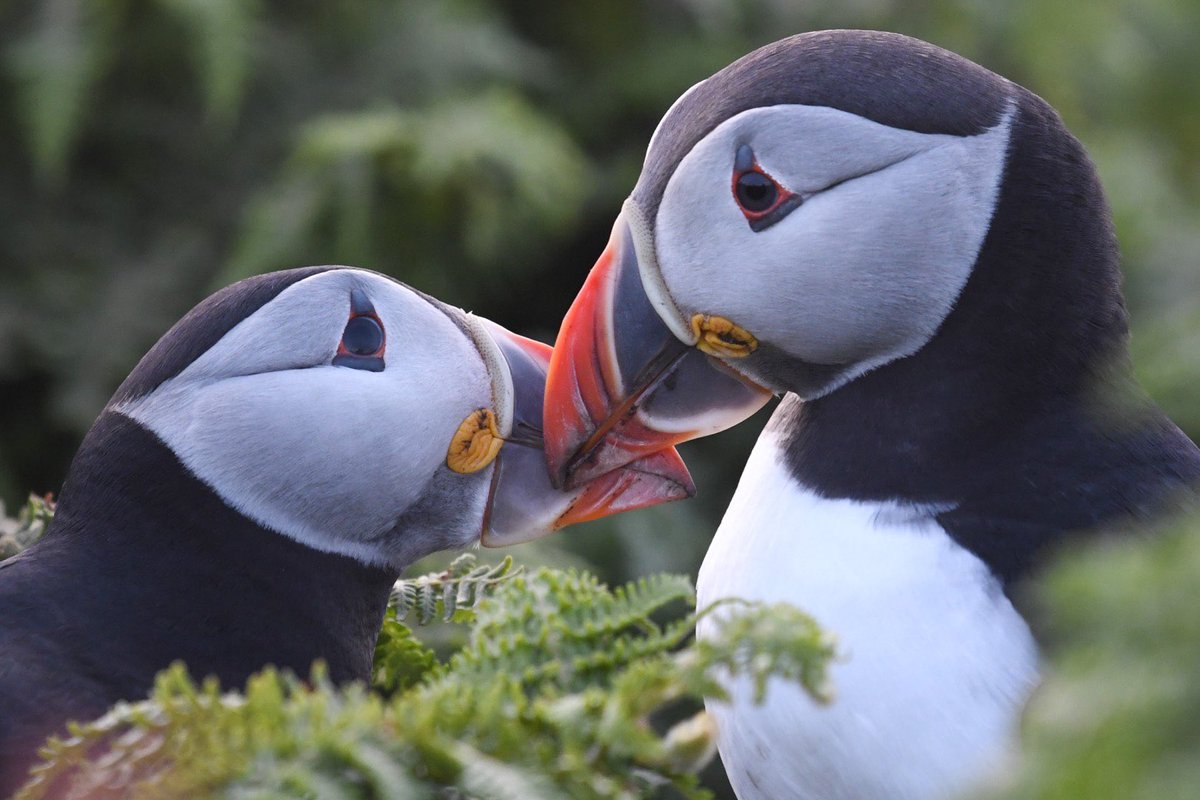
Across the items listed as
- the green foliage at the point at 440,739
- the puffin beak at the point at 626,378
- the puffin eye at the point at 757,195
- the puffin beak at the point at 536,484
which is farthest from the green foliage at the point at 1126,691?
the puffin beak at the point at 536,484

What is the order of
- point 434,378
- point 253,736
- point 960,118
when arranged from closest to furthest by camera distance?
1. point 253,736
2. point 960,118
3. point 434,378

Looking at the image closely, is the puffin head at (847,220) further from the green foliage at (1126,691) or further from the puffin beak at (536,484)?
the green foliage at (1126,691)

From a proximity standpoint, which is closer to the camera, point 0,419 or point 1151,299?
point 0,419

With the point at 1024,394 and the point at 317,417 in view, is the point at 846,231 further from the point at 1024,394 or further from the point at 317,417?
the point at 317,417

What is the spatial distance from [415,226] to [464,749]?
3.18 metres

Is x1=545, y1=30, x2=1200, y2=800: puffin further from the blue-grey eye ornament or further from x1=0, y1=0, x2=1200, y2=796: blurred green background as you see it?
x1=0, y1=0, x2=1200, y2=796: blurred green background

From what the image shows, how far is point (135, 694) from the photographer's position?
1716 millimetres

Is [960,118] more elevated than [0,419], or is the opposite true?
[960,118]

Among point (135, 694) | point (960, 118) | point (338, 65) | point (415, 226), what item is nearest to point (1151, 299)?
point (415, 226)

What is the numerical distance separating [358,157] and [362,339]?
228 centimetres

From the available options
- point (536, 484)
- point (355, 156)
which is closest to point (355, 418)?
point (536, 484)

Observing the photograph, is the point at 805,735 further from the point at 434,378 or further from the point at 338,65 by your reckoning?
the point at 338,65

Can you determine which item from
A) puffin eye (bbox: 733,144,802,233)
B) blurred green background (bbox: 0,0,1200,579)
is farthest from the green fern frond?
blurred green background (bbox: 0,0,1200,579)

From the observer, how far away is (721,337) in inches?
75.0
